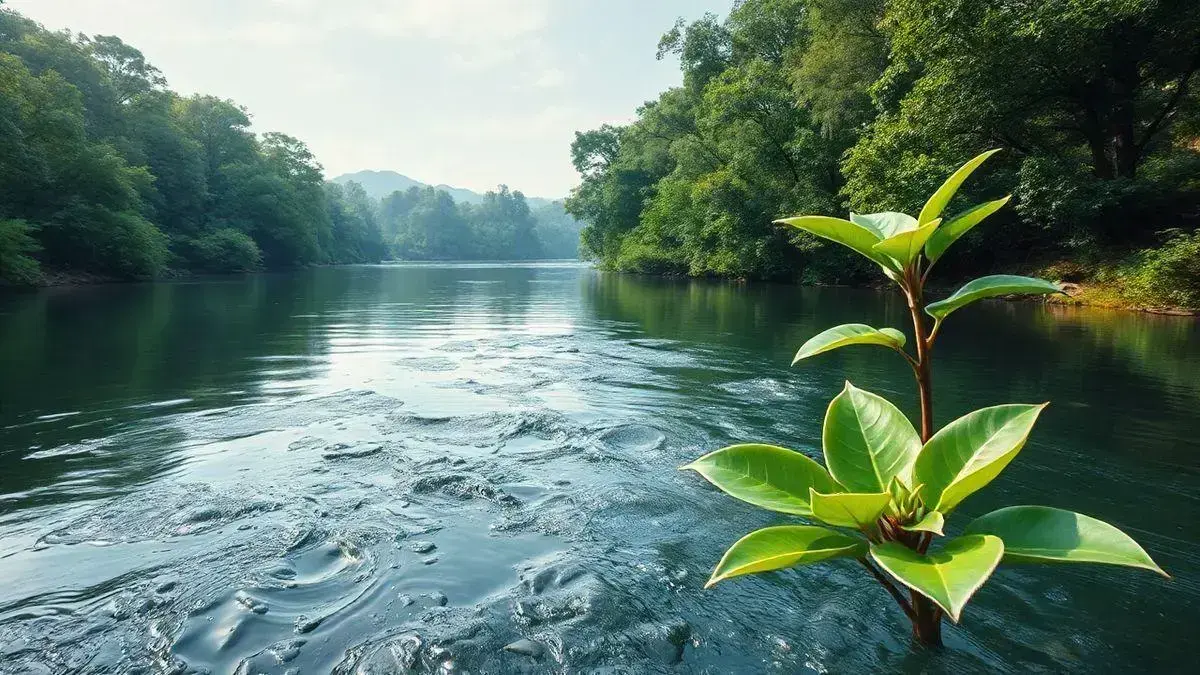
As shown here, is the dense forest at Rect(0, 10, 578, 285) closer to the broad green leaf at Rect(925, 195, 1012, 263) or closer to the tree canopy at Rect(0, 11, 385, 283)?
the tree canopy at Rect(0, 11, 385, 283)

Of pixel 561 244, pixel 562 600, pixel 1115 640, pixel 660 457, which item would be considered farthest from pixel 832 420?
pixel 561 244

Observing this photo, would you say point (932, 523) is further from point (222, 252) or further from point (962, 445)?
point (222, 252)

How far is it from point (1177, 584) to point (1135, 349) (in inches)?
357

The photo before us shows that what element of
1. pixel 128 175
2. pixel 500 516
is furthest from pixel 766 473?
pixel 128 175

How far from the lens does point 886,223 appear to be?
147cm

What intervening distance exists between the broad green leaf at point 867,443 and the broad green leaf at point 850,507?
21 cm

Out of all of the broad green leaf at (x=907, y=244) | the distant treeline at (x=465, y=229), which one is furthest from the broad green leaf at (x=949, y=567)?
the distant treeline at (x=465, y=229)

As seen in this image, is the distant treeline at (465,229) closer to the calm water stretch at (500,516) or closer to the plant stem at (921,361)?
the calm water stretch at (500,516)

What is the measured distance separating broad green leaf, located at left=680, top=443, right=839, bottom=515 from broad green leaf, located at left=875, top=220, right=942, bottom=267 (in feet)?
1.63

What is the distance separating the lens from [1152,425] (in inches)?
219

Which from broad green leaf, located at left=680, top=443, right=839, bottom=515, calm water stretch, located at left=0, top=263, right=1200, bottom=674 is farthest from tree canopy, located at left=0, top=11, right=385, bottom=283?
broad green leaf, located at left=680, top=443, right=839, bottom=515

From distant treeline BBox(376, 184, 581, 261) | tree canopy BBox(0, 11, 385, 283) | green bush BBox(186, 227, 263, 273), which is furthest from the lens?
distant treeline BBox(376, 184, 581, 261)

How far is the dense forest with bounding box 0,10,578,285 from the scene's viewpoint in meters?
26.4

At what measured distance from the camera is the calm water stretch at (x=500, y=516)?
234 cm
